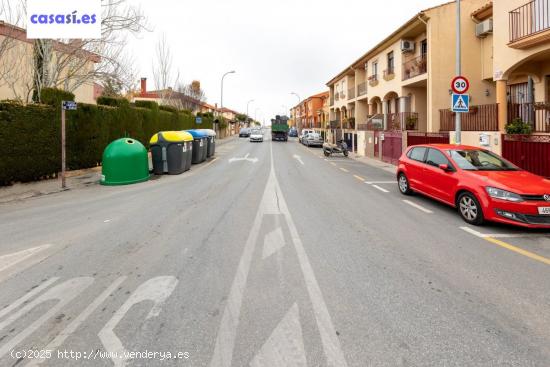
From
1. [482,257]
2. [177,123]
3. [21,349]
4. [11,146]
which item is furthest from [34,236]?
[177,123]

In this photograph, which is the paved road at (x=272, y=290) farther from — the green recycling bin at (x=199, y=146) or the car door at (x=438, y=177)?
the green recycling bin at (x=199, y=146)

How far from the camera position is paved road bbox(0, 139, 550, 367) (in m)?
2.62

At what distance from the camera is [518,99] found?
1555 centimetres

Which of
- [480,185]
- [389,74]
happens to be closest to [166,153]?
[480,185]

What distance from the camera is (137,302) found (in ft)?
11.1

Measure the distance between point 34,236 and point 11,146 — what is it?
20.0 ft

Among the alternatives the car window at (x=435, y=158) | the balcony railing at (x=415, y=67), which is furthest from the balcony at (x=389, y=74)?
the car window at (x=435, y=158)

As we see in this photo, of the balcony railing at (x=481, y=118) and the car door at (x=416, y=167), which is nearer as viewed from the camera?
the car door at (x=416, y=167)

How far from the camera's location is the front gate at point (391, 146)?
19.9m

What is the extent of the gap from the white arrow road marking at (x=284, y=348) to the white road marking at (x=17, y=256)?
12.6 ft

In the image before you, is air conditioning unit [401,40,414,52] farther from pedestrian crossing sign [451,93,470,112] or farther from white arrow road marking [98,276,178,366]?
white arrow road marking [98,276,178,366]

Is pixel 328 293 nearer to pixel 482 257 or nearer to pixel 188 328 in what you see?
pixel 188 328

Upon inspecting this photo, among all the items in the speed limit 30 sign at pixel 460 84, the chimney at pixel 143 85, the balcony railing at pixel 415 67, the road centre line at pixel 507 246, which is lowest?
the road centre line at pixel 507 246

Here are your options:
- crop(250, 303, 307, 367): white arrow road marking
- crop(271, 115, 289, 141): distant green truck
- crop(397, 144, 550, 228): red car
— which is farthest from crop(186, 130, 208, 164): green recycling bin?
crop(271, 115, 289, 141): distant green truck
